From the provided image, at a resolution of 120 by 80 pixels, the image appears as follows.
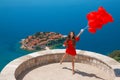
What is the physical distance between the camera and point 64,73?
10055mm

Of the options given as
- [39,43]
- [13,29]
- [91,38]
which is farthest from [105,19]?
[13,29]

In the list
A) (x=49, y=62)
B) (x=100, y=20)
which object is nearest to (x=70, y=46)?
(x=100, y=20)

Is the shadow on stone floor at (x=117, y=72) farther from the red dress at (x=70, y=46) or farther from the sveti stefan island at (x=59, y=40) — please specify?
the red dress at (x=70, y=46)

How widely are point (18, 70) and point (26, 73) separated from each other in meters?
0.42

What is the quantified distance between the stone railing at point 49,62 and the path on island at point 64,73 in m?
0.24

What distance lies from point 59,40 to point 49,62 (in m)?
29.4

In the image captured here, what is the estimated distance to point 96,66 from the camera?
10.7m

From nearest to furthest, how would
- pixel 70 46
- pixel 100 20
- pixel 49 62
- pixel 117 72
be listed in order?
pixel 117 72 → pixel 70 46 → pixel 100 20 → pixel 49 62

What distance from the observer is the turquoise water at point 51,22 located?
48.7 meters

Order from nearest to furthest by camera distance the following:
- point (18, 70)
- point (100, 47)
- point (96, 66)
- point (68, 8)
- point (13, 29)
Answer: point (18, 70), point (96, 66), point (100, 47), point (13, 29), point (68, 8)

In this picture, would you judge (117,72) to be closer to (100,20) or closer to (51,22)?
(100,20)

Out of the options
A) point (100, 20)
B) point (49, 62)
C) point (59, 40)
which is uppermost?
point (59, 40)

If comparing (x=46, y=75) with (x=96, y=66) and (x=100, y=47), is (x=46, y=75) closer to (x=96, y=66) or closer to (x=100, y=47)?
(x=96, y=66)

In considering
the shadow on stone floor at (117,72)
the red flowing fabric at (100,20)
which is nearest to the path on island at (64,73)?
the shadow on stone floor at (117,72)
